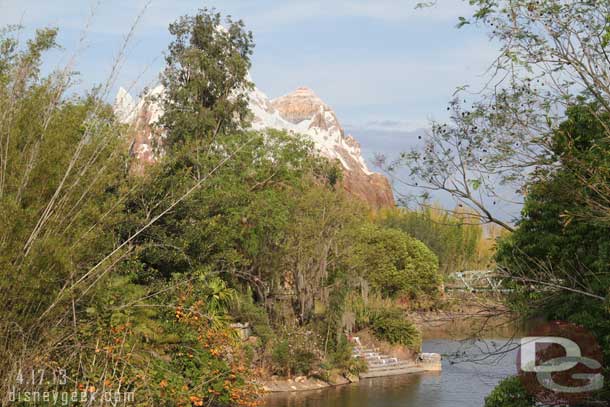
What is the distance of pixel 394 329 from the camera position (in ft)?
65.5

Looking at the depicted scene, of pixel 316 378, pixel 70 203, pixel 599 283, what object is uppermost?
pixel 70 203

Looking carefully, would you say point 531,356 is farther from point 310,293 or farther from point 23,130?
point 310,293

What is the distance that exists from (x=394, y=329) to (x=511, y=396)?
1163 centimetres

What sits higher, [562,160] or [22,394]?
[562,160]

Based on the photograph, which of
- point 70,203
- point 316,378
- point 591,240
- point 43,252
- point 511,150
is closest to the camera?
point 43,252

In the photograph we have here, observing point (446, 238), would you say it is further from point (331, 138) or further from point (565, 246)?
point (565, 246)

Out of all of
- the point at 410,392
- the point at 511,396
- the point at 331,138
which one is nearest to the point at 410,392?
the point at 410,392

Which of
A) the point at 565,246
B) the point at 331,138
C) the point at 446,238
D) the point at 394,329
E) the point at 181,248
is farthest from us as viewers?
the point at 331,138

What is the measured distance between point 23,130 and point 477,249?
114ft

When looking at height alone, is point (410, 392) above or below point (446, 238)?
below

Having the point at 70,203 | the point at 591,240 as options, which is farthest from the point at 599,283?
the point at 70,203

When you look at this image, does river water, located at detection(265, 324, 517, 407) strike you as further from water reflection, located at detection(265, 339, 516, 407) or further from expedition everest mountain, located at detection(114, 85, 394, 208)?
expedition everest mountain, located at detection(114, 85, 394, 208)

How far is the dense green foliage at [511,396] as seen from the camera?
8281 mm

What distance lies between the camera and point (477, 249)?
126ft
